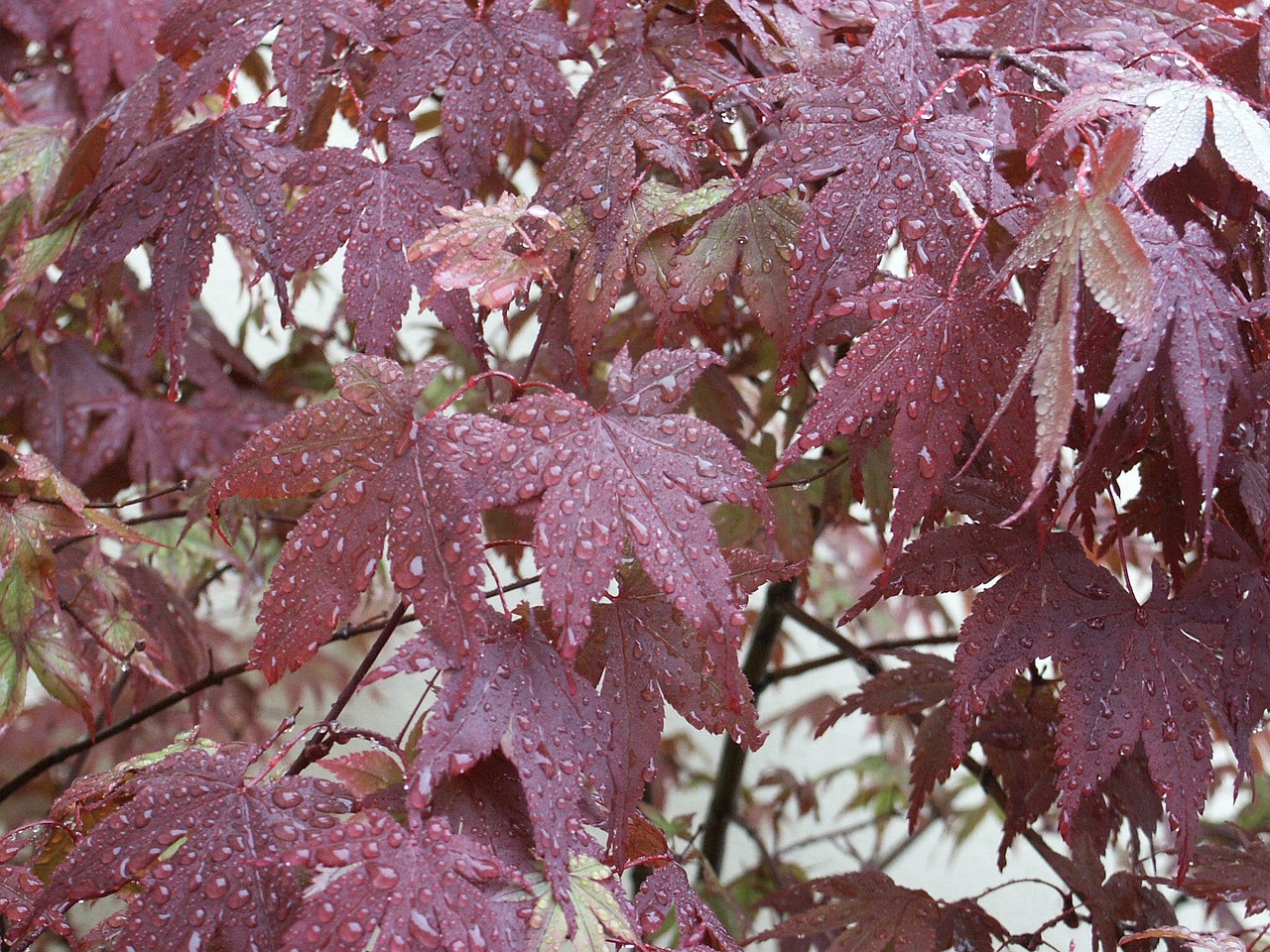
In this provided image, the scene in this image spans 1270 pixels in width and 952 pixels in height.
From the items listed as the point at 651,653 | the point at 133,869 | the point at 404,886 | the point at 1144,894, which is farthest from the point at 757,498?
the point at 1144,894

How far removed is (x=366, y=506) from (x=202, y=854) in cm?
16

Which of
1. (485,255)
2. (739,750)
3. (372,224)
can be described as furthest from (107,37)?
(739,750)

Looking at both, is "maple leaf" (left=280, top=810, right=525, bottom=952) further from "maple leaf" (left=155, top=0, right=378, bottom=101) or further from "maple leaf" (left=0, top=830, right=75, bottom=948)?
"maple leaf" (left=155, top=0, right=378, bottom=101)

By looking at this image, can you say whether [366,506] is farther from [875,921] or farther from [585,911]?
→ [875,921]

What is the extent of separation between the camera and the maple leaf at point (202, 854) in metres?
0.43

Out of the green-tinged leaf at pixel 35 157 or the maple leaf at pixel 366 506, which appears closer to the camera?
the maple leaf at pixel 366 506

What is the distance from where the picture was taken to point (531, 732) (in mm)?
444

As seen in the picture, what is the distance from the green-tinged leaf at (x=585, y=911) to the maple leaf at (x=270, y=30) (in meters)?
0.44

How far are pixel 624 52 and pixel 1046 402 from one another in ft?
1.16

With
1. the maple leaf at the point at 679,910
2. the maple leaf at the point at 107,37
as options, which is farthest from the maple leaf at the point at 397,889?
the maple leaf at the point at 107,37

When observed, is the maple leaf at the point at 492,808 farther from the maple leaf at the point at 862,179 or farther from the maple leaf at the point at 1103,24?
the maple leaf at the point at 1103,24

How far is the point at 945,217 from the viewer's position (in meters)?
0.50

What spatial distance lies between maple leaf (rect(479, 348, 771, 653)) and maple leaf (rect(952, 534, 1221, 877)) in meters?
0.15

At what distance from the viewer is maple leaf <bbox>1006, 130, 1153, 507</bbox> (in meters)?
0.40
